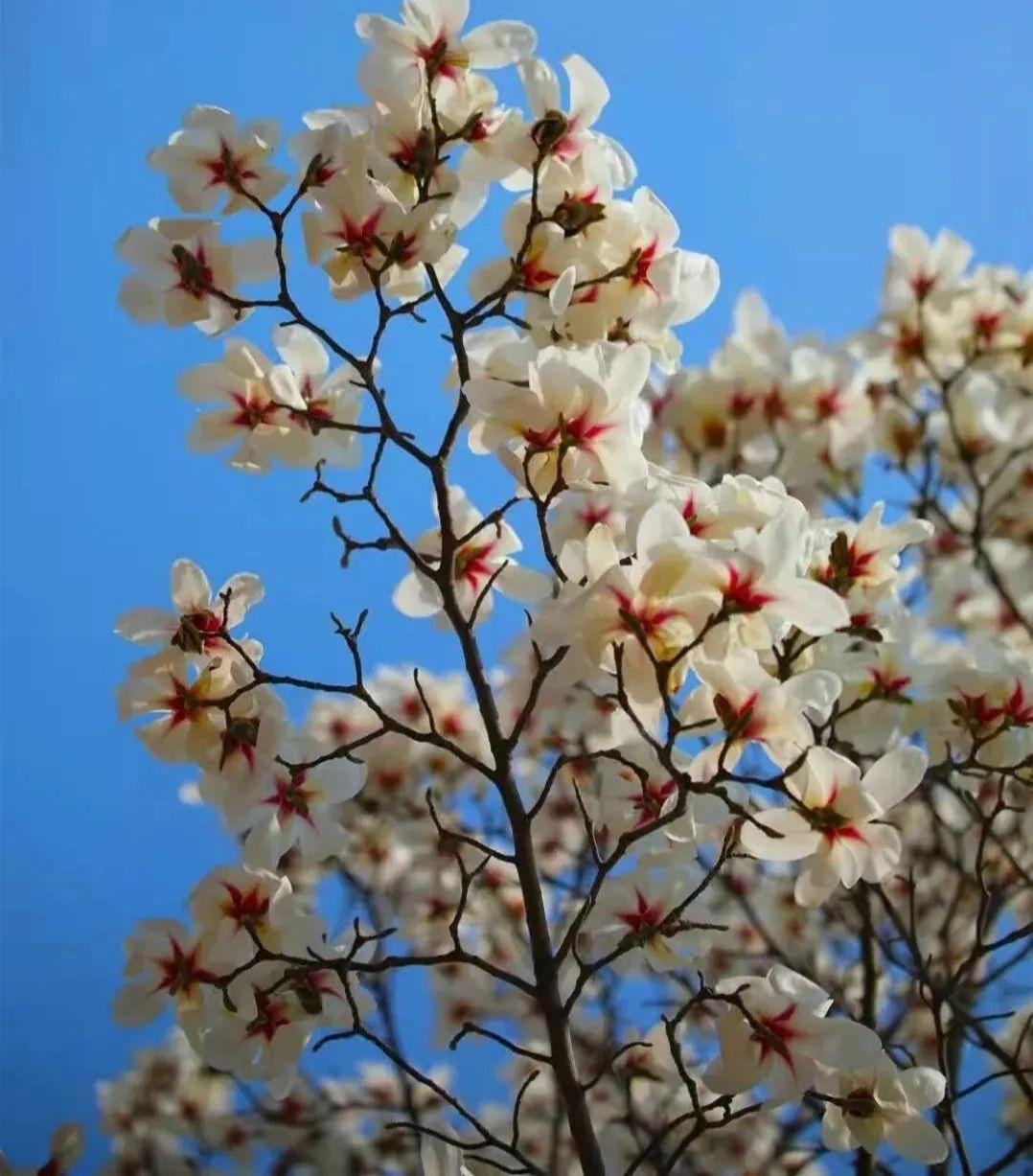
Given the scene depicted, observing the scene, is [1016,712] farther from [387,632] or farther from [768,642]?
[387,632]

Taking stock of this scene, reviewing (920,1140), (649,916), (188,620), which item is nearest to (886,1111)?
(920,1140)

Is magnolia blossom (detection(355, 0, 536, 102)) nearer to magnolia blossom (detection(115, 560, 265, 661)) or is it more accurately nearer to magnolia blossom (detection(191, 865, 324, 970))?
magnolia blossom (detection(115, 560, 265, 661))

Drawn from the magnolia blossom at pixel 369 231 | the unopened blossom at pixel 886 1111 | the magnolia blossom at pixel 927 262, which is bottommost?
the unopened blossom at pixel 886 1111

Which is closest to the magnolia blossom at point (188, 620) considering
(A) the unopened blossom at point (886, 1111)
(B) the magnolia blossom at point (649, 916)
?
(B) the magnolia blossom at point (649, 916)

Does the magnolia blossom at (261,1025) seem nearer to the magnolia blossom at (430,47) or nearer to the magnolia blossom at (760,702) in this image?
the magnolia blossom at (760,702)

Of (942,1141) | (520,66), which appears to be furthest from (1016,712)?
(520,66)

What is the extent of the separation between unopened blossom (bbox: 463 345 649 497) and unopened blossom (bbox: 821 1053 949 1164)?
0.33m

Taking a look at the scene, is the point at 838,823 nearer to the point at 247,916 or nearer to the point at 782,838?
the point at 782,838

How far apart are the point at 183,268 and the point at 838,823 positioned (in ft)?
1.51

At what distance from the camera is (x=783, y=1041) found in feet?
2.29

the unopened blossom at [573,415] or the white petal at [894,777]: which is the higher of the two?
the unopened blossom at [573,415]

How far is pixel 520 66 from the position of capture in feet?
2.52

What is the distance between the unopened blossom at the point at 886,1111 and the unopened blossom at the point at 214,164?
57 cm

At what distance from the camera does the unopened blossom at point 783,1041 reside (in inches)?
27.0
